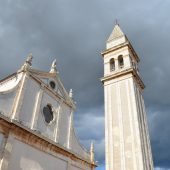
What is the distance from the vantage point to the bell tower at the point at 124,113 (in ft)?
63.4

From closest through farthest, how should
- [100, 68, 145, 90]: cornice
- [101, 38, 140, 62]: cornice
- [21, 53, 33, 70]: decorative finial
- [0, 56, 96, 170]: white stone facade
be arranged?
[0, 56, 96, 170]: white stone facade
[21, 53, 33, 70]: decorative finial
[100, 68, 145, 90]: cornice
[101, 38, 140, 62]: cornice

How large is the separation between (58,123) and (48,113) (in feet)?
3.16

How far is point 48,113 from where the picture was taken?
15781 mm

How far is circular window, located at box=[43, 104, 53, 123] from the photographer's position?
15.4 meters

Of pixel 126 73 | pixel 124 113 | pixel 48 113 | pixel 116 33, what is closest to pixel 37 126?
pixel 48 113

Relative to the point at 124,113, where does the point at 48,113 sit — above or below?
below

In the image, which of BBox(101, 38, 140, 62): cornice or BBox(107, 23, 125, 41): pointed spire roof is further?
BBox(107, 23, 125, 41): pointed spire roof

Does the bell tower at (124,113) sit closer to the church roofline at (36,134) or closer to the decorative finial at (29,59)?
the church roofline at (36,134)

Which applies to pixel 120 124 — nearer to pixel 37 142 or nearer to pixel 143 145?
pixel 143 145

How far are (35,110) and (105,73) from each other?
43.7 feet

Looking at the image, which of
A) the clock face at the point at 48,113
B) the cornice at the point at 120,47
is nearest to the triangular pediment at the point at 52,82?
the clock face at the point at 48,113

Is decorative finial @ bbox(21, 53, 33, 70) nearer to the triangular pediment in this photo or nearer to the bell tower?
the triangular pediment

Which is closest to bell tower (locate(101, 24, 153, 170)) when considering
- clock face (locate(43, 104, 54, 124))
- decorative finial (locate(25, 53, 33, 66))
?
clock face (locate(43, 104, 54, 124))

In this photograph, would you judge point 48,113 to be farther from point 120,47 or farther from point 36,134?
point 120,47
